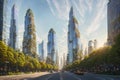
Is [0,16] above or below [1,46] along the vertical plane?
above

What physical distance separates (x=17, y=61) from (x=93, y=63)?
1868 inches

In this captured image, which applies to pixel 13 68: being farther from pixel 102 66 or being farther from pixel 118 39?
pixel 118 39

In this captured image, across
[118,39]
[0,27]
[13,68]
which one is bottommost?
[13,68]

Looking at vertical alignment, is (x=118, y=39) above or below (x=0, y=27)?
below

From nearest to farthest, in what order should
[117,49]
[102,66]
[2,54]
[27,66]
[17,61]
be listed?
1. [117,49]
2. [2,54]
3. [17,61]
4. [102,66]
5. [27,66]

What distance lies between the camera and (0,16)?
644ft

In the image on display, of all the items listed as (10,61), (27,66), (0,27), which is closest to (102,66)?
(27,66)

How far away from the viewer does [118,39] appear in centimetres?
9412

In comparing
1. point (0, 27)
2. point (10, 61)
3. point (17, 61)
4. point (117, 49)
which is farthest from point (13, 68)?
point (0, 27)

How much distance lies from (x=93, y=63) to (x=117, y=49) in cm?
6898

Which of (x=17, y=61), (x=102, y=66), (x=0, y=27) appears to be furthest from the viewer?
(x=0, y=27)

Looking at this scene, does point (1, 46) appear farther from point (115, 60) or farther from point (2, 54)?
point (115, 60)

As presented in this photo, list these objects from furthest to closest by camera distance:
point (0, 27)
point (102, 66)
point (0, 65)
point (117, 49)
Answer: point (0, 27), point (102, 66), point (0, 65), point (117, 49)

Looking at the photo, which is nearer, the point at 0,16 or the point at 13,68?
the point at 13,68
